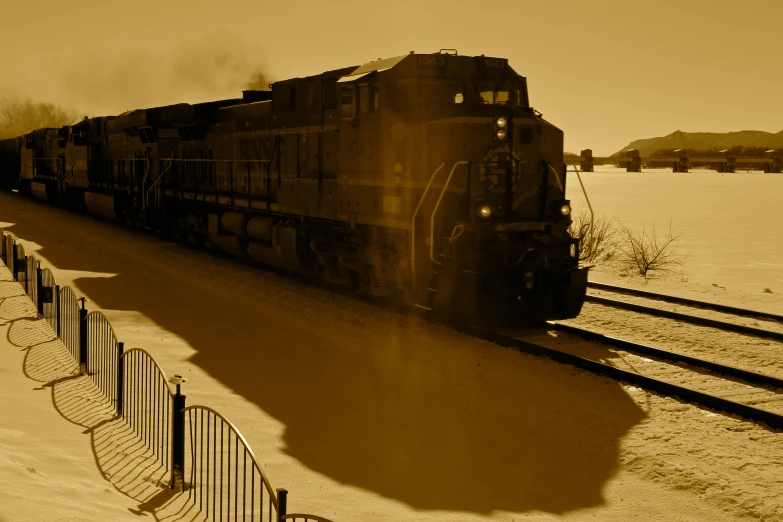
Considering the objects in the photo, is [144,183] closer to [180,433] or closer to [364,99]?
[364,99]

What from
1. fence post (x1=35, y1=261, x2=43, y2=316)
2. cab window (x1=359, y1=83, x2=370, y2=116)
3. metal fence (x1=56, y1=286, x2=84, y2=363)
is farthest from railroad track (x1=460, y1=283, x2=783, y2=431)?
fence post (x1=35, y1=261, x2=43, y2=316)

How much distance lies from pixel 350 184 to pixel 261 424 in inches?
254

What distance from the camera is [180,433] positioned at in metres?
6.28

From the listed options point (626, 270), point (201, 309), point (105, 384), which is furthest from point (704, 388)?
point (626, 270)

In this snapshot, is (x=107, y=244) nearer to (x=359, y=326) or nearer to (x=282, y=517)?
(x=359, y=326)

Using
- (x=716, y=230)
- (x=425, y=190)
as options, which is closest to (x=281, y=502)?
(x=425, y=190)

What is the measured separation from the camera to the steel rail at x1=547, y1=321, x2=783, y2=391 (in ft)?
30.9

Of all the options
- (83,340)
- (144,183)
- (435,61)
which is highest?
(435,61)

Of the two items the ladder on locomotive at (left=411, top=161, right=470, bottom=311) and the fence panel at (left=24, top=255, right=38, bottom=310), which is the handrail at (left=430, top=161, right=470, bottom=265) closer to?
the ladder on locomotive at (left=411, top=161, right=470, bottom=311)

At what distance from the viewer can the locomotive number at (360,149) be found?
12.8 meters

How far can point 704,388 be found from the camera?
9.27m

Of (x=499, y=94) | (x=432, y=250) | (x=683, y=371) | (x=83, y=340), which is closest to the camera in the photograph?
(x=83, y=340)

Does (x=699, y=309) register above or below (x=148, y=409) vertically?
above

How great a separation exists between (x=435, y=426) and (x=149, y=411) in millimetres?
3044
